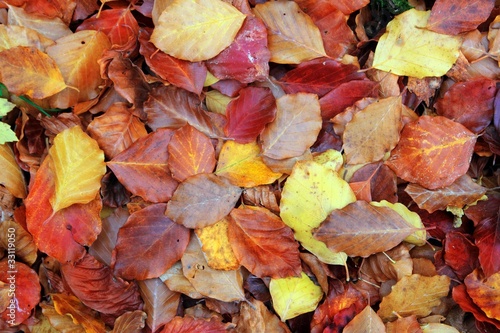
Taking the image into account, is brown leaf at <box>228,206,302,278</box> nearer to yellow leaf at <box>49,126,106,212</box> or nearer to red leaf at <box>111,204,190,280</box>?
red leaf at <box>111,204,190,280</box>

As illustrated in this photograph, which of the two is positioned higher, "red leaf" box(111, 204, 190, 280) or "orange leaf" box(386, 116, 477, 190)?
"orange leaf" box(386, 116, 477, 190)

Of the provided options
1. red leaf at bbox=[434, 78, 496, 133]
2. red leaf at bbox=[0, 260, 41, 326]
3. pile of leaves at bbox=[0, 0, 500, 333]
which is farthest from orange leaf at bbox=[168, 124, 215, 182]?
red leaf at bbox=[434, 78, 496, 133]

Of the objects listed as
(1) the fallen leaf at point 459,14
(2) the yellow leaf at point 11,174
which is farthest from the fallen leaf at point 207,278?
(1) the fallen leaf at point 459,14

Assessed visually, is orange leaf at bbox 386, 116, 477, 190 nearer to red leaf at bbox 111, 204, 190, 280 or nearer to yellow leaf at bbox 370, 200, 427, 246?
yellow leaf at bbox 370, 200, 427, 246

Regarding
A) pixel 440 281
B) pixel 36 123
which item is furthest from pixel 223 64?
pixel 440 281

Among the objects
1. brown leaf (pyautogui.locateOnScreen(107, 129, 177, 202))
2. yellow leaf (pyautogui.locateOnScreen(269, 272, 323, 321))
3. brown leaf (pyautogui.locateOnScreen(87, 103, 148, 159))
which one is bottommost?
yellow leaf (pyautogui.locateOnScreen(269, 272, 323, 321))

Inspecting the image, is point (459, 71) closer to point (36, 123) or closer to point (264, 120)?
point (264, 120)

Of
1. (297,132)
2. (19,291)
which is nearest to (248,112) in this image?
(297,132)
